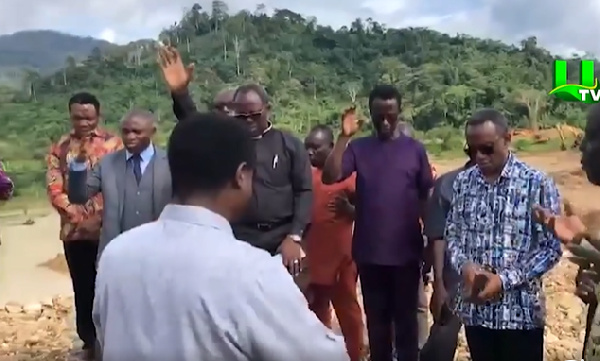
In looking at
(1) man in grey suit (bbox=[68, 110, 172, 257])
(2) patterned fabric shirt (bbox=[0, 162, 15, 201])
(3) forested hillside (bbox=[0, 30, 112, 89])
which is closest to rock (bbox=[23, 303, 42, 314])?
(2) patterned fabric shirt (bbox=[0, 162, 15, 201])

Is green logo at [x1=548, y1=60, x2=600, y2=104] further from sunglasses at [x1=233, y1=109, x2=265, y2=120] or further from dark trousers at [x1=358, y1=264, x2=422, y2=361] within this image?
sunglasses at [x1=233, y1=109, x2=265, y2=120]

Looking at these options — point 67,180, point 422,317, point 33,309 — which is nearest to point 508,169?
point 422,317

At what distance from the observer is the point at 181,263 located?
2082mm

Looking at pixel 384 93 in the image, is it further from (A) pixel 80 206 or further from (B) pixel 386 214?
(A) pixel 80 206

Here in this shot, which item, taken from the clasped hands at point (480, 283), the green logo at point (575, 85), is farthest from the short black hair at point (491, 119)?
the green logo at point (575, 85)

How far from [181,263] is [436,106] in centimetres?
3722

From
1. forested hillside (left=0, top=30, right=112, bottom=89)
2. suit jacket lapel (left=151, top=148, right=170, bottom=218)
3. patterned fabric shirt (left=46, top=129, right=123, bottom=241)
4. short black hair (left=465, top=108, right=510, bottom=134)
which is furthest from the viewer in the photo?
forested hillside (left=0, top=30, right=112, bottom=89)

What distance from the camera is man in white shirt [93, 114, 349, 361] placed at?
2016 mm

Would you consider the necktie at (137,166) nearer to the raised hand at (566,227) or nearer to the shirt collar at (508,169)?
the shirt collar at (508,169)

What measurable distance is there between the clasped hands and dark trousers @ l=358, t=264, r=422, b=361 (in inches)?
54.0

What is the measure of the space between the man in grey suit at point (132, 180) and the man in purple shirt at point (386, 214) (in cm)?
92

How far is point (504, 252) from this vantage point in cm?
401

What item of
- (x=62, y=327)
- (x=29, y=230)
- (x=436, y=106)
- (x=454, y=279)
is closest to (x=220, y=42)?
(x=436, y=106)

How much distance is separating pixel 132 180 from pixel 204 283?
10.8 feet
